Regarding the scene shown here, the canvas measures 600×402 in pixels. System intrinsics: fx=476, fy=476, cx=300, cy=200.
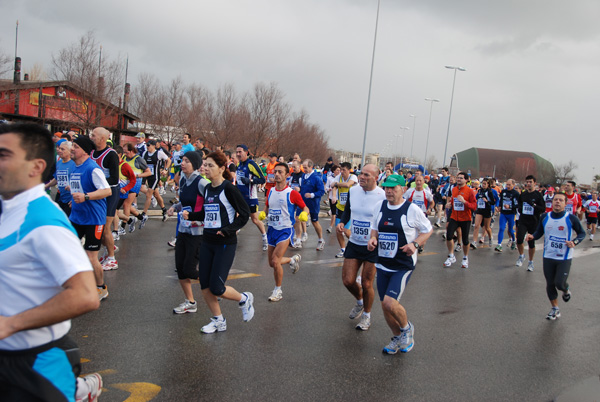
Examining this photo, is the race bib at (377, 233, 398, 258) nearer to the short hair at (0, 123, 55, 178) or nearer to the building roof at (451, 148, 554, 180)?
the short hair at (0, 123, 55, 178)

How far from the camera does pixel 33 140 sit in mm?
2080

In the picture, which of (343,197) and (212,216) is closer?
(212,216)

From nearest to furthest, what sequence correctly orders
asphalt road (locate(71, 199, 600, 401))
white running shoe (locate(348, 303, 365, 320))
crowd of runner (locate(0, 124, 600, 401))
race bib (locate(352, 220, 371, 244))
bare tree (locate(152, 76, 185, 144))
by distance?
1. crowd of runner (locate(0, 124, 600, 401))
2. asphalt road (locate(71, 199, 600, 401))
3. race bib (locate(352, 220, 371, 244))
4. white running shoe (locate(348, 303, 365, 320))
5. bare tree (locate(152, 76, 185, 144))

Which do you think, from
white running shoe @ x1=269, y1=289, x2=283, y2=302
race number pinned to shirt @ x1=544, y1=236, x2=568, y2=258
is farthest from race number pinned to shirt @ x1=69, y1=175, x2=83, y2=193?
race number pinned to shirt @ x1=544, y1=236, x2=568, y2=258

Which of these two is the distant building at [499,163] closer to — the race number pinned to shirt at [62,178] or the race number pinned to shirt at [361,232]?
the race number pinned to shirt at [361,232]

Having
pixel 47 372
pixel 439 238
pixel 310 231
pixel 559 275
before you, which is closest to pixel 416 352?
pixel 559 275

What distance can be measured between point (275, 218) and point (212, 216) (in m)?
1.87

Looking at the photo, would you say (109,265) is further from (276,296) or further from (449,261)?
(449,261)

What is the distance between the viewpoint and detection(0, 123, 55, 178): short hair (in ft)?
6.72

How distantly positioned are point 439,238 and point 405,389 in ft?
38.9

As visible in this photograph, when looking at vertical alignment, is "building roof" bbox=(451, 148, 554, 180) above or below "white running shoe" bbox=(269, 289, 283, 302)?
above


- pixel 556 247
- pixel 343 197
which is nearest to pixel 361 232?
pixel 556 247

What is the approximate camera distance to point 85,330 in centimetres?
506

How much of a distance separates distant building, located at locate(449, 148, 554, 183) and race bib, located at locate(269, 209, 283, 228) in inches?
3241
